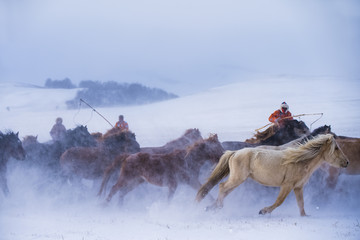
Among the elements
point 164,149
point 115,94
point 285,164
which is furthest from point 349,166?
point 115,94

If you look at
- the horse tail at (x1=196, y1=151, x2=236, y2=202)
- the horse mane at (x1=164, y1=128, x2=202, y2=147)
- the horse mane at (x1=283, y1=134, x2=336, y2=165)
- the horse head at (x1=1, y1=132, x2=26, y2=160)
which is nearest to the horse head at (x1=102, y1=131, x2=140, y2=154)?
the horse mane at (x1=164, y1=128, x2=202, y2=147)

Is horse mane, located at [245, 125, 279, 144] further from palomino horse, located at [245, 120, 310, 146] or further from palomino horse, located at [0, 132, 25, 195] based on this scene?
palomino horse, located at [0, 132, 25, 195]

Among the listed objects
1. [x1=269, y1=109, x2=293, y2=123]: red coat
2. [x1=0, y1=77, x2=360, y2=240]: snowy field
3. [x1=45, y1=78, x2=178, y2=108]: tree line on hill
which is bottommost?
[x1=0, y1=77, x2=360, y2=240]: snowy field

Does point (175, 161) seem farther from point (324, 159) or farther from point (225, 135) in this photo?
point (225, 135)

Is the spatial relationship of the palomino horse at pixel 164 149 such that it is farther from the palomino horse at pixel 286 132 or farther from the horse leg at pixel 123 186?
the palomino horse at pixel 286 132

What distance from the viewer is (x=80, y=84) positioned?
1116 cm

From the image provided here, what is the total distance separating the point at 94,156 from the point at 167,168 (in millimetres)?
1630

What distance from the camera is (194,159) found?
21.1 ft

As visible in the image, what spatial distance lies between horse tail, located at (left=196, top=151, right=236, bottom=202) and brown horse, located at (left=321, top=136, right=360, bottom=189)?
6.63ft

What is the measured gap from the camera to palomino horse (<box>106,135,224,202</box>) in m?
6.30

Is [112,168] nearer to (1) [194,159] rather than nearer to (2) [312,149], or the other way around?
(1) [194,159]

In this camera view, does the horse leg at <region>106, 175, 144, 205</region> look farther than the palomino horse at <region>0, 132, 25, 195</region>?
No

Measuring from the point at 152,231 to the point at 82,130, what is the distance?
3250 millimetres

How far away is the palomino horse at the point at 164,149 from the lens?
6859mm
